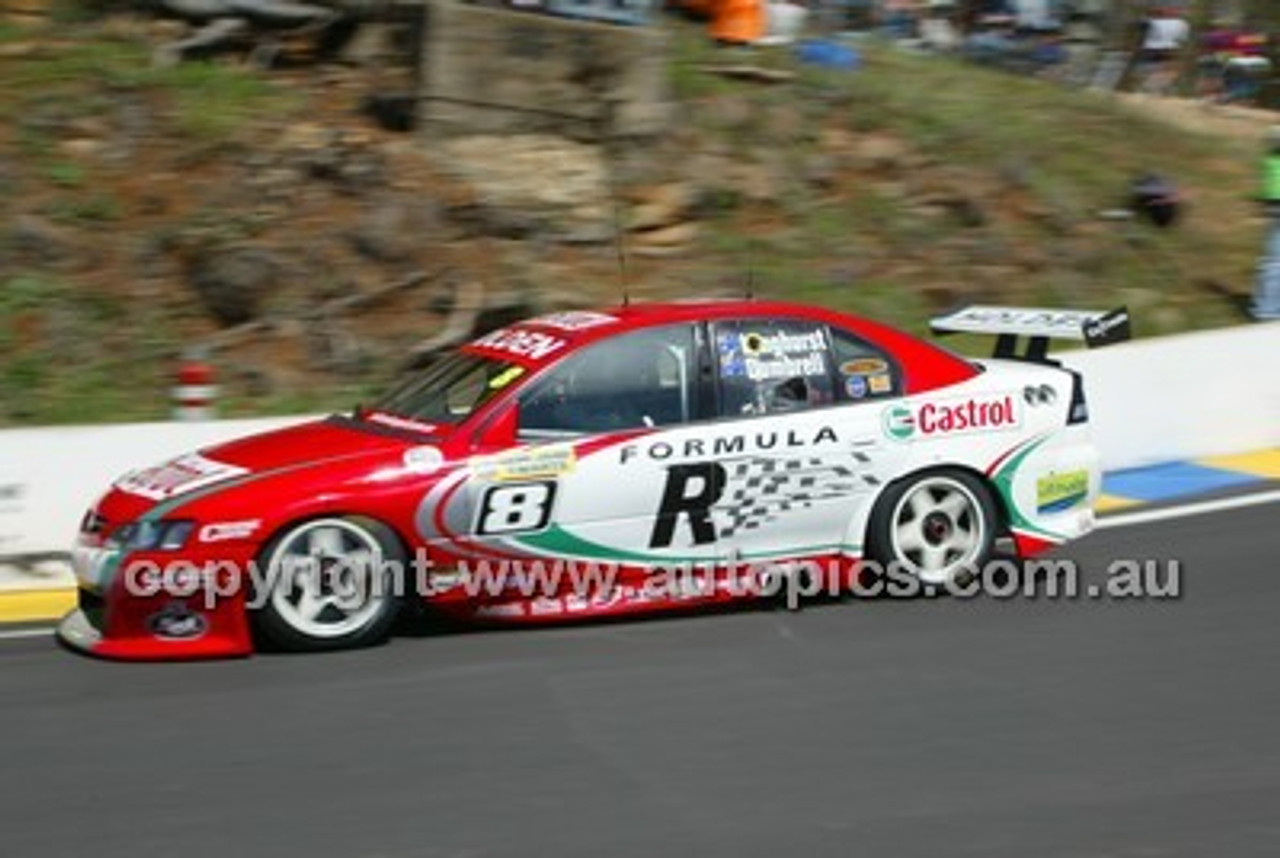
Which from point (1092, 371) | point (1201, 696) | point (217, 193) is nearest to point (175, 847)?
point (1201, 696)

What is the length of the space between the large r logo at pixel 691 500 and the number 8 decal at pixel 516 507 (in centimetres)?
48

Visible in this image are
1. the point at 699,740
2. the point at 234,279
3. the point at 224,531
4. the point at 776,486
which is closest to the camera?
the point at 699,740

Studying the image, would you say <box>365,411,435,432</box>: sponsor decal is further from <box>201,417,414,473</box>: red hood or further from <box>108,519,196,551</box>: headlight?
<box>108,519,196,551</box>: headlight

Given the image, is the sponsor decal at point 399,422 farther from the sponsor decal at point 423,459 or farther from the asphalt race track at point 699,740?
the asphalt race track at point 699,740

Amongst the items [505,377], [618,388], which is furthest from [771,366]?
[505,377]

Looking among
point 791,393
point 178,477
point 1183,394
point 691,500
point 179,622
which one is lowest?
point 1183,394

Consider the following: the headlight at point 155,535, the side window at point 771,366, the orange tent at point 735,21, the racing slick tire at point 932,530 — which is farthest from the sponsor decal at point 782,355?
the orange tent at point 735,21

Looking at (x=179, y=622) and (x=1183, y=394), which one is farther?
(x=1183, y=394)

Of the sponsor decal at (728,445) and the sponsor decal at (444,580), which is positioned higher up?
the sponsor decal at (728,445)

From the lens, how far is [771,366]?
28.0 ft

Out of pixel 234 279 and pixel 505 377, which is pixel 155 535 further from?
pixel 234 279

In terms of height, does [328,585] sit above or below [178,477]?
below

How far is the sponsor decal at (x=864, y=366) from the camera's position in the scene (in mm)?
8641

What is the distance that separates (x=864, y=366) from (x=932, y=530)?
79 centimetres
